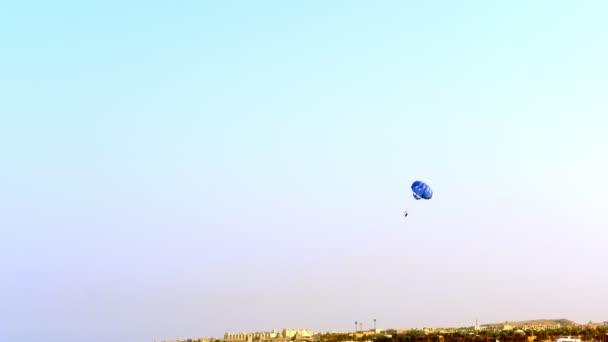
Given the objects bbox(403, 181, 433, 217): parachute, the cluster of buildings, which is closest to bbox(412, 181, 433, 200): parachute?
bbox(403, 181, 433, 217): parachute

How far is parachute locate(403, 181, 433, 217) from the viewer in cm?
7662

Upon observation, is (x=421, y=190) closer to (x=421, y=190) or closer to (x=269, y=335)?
(x=421, y=190)

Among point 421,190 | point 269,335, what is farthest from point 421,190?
point 269,335

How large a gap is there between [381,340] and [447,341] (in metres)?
7.29

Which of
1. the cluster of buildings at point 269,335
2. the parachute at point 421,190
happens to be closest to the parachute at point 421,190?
the parachute at point 421,190

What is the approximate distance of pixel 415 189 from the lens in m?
77.8

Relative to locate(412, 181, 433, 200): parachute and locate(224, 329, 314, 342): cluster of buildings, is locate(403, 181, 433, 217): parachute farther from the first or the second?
locate(224, 329, 314, 342): cluster of buildings

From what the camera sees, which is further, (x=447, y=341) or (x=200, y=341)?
(x=200, y=341)

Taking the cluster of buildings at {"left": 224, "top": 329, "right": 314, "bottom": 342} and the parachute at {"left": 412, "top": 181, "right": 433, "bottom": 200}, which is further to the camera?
the cluster of buildings at {"left": 224, "top": 329, "right": 314, "bottom": 342}

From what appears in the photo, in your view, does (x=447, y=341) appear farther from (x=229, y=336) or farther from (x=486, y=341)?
(x=229, y=336)

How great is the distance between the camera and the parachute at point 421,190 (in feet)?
251

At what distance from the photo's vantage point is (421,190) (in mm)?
77375

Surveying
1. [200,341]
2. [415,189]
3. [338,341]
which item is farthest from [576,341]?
[200,341]

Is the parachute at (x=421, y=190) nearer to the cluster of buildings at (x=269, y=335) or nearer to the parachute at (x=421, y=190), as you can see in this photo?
the parachute at (x=421, y=190)
